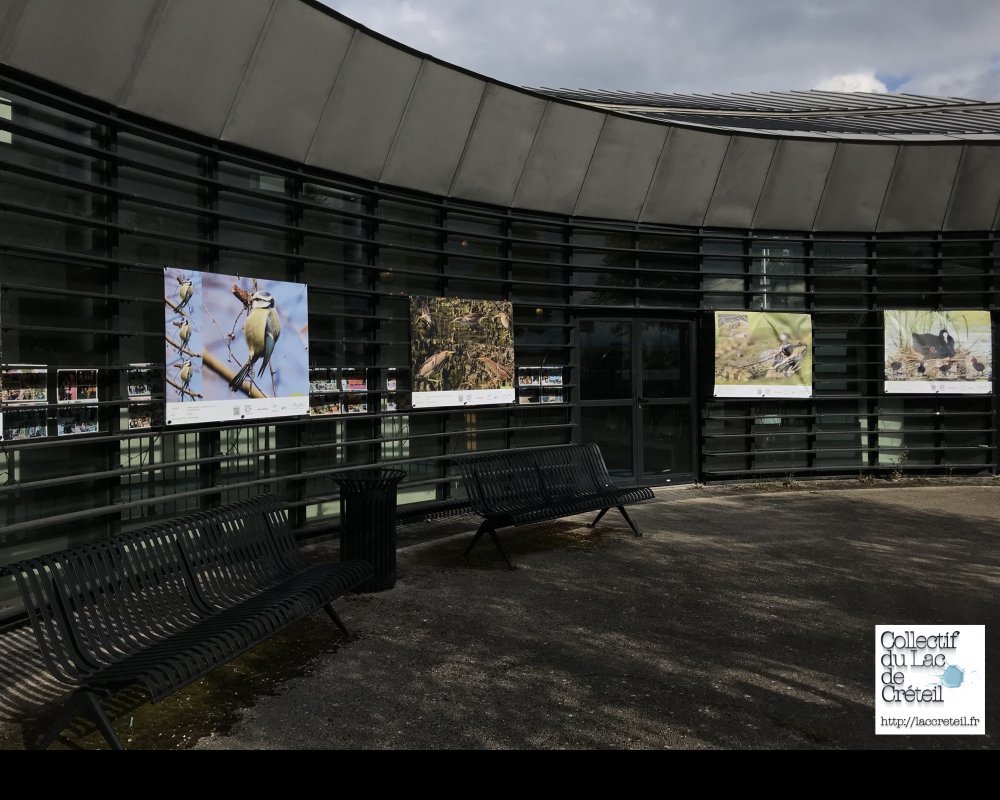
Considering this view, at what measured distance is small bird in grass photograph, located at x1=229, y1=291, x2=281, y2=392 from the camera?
7238 mm

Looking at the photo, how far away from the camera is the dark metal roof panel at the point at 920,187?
39.5ft

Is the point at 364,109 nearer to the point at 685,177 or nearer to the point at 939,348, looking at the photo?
the point at 685,177

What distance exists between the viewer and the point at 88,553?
3938 millimetres

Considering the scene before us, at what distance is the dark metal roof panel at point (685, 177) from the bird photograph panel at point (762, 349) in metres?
1.75

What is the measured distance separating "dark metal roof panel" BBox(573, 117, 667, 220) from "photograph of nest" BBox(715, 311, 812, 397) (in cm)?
240

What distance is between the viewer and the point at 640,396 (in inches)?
454

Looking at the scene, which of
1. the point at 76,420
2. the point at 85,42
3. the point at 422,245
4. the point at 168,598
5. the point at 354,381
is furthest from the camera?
the point at 422,245

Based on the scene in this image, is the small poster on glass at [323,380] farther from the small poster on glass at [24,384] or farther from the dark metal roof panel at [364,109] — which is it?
the small poster on glass at [24,384]

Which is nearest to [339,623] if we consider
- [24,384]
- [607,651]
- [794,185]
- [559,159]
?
[607,651]

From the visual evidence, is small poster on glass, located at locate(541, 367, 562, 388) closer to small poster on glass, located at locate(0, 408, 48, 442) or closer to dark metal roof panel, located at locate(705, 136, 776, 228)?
dark metal roof panel, located at locate(705, 136, 776, 228)

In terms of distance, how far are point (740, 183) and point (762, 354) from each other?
2.80 meters

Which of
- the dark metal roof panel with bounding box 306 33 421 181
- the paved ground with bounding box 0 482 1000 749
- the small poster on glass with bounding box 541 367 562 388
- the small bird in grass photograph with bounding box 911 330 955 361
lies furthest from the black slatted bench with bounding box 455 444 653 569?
the small bird in grass photograph with bounding box 911 330 955 361

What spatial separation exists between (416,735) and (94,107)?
5866mm

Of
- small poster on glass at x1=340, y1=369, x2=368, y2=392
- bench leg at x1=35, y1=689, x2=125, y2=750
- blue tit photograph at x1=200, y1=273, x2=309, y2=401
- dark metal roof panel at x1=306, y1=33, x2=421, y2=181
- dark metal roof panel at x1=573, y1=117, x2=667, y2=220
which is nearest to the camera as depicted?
bench leg at x1=35, y1=689, x2=125, y2=750
